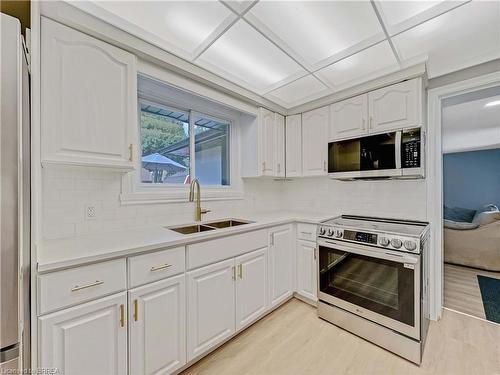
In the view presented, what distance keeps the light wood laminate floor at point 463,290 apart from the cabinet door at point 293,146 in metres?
2.18

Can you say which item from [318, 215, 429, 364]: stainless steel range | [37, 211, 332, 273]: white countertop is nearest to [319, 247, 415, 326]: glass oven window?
[318, 215, 429, 364]: stainless steel range

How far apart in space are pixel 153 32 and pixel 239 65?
0.74 metres

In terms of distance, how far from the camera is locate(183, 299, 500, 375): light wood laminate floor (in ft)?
5.27

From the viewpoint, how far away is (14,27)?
0.80 m

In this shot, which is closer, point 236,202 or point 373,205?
point 373,205

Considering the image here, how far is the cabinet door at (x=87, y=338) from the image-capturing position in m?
1.06

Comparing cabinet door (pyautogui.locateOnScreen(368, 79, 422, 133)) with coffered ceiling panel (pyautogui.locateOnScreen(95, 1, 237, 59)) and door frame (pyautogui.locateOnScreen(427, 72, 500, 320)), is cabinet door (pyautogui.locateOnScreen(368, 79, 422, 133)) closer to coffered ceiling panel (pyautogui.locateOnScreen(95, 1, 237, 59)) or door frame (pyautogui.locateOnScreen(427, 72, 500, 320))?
door frame (pyautogui.locateOnScreen(427, 72, 500, 320))

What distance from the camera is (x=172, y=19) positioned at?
4.89 feet

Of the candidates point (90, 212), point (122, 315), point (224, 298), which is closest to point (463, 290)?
point (224, 298)

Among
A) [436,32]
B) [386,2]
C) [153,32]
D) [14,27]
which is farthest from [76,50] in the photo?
[436,32]

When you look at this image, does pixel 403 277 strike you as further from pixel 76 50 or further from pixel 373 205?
pixel 76 50

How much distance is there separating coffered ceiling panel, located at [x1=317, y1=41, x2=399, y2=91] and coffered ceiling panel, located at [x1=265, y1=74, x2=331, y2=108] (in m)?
0.12

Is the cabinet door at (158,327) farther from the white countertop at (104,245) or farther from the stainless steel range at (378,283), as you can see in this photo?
the stainless steel range at (378,283)

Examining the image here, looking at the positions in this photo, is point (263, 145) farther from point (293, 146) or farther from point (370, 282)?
point (370, 282)
